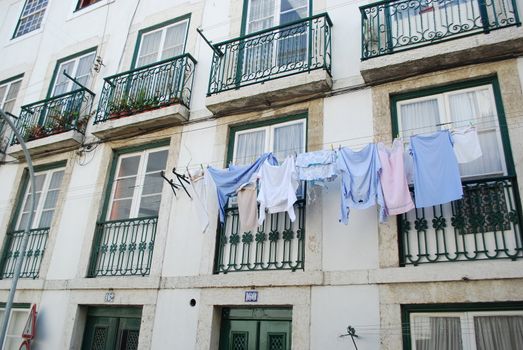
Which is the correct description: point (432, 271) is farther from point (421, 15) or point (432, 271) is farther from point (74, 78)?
point (74, 78)

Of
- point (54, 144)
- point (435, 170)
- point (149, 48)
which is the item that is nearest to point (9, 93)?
point (54, 144)

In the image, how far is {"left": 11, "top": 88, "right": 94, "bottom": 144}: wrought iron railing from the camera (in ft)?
32.9

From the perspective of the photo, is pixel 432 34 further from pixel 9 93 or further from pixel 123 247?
pixel 9 93

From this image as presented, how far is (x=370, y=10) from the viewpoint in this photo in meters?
7.43

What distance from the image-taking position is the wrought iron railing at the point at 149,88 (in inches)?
349

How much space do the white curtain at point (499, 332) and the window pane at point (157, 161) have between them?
228 inches

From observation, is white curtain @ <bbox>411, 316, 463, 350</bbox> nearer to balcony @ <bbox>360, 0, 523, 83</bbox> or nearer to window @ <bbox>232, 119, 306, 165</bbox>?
window @ <bbox>232, 119, 306, 165</bbox>

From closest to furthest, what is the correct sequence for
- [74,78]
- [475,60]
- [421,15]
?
[475,60]
[421,15]
[74,78]

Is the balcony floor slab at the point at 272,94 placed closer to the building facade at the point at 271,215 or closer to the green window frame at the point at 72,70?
the building facade at the point at 271,215

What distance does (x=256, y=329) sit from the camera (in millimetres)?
6656

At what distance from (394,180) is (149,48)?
261 inches

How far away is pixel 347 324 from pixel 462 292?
142 cm

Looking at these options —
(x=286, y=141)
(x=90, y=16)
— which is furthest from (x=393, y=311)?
(x=90, y=16)

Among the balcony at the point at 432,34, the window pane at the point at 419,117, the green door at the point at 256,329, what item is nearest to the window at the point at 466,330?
the green door at the point at 256,329
